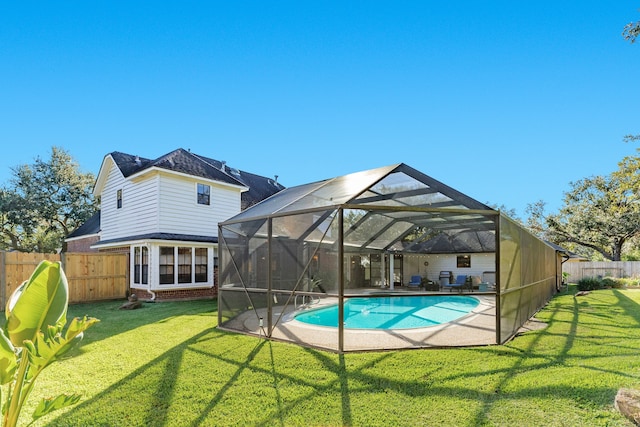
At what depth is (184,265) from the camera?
1554 centimetres

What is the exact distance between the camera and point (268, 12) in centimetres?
1175

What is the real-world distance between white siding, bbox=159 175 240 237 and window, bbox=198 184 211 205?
144 millimetres

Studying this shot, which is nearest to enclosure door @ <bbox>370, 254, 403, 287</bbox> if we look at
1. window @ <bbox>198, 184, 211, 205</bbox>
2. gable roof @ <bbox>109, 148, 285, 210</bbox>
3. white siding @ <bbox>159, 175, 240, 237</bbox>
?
gable roof @ <bbox>109, 148, 285, 210</bbox>

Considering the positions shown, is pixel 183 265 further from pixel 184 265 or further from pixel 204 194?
pixel 204 194

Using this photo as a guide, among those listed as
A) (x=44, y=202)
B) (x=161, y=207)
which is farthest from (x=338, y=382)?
(x=44, y=202)

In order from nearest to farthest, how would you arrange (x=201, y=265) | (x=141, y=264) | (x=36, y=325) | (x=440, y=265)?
(x=36, y=325) → (x=141, y=264) → (x=201, y=265) → (x=440, y=265)

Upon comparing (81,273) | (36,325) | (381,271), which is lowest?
(381,271)

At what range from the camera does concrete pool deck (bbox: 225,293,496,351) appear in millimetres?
7285

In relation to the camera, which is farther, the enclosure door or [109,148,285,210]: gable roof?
the enclosure door

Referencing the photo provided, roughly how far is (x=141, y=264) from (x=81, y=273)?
2.08m

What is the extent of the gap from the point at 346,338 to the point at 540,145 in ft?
57.6

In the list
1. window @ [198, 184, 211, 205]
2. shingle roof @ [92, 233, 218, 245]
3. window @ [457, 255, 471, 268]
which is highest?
window @ [198, 184, 211, 205]

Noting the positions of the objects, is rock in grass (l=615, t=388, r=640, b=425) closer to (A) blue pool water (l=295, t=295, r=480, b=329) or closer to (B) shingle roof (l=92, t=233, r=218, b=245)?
(A) blue pool water (l=295, t=295, r=480, b=329)

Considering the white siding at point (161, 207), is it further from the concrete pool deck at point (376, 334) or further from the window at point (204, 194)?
the concrete pool deck at point (376, 334)
